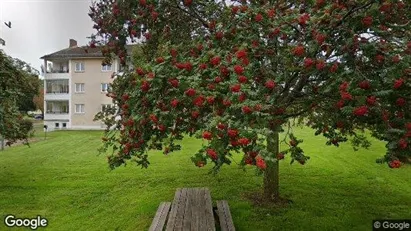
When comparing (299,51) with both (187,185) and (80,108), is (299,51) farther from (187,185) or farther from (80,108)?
(80,108)

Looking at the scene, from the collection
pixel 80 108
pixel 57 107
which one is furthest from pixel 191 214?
pixel 57 107

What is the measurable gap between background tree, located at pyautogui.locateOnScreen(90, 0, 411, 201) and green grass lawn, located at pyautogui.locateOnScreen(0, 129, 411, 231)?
2899 millimetres

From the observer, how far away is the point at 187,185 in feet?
35.5

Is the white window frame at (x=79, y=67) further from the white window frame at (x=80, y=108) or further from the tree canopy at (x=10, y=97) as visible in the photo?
the tree canopy at (x=10, y=97)

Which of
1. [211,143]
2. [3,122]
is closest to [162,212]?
[211,143]

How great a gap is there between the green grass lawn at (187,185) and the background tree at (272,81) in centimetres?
290

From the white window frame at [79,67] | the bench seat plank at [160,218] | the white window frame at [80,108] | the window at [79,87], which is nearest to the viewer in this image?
the bench seat plank at [160,218]

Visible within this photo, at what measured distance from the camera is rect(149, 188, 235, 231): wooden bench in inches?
224

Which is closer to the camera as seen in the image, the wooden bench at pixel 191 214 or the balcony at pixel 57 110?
the wooden bench at pixel 191 214

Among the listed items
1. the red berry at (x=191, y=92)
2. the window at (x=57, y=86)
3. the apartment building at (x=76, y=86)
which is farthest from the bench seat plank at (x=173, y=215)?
the window at (x=57, y=86)

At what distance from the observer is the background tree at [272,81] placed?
13.2ft

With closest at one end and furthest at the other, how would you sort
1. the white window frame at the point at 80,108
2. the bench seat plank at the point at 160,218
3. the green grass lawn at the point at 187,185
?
the bench seat plank at the point at 160,218 → the green grass lawn at the point at 187,185 → the white window frame at the point at 80,108

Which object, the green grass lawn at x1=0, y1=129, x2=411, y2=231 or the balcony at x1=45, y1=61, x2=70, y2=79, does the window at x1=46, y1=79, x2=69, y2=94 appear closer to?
the balcony at x1=45, y1=61, x2=70, y2=79

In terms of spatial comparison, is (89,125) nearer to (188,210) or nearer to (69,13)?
(69,13)
